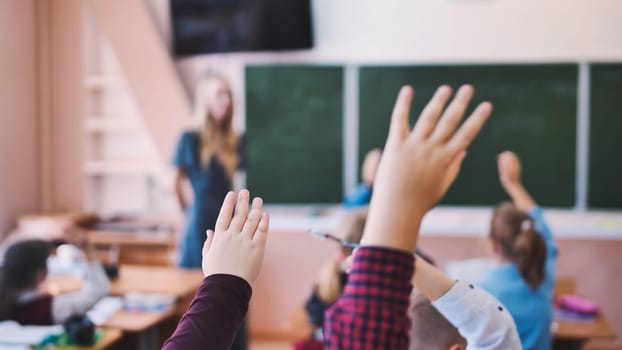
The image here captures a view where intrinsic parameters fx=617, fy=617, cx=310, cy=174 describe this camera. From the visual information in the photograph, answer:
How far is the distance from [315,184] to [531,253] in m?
2.38

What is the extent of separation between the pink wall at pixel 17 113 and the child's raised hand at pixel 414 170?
4420mm

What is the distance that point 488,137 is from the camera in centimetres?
411

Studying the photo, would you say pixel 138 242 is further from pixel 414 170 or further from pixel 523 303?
pixel 414 170

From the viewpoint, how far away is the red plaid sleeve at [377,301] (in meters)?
0.51

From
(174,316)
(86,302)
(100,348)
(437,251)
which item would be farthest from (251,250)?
(437,251)

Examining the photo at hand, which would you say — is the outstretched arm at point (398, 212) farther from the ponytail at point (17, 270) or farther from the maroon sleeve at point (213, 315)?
the ponytail at point (17, 270)

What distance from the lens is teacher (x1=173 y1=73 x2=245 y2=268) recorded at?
11.0ft

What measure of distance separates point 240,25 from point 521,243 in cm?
282

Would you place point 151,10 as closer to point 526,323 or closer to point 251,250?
point 526,323

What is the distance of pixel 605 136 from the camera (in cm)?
399

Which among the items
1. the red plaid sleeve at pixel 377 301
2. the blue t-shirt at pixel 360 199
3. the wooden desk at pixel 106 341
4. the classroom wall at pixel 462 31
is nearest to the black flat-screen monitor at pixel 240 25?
the classroom wall at pixel 462 31

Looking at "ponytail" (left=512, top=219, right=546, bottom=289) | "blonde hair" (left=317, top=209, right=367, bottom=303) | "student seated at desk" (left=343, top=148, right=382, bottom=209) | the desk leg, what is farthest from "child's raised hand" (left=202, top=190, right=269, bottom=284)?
"student seated at desk" (left=343, top=148, right=382, bottom=209)

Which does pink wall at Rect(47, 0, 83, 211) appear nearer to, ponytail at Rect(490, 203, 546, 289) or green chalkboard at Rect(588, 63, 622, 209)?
ponytail at Rect(490, 203, 546, 289)

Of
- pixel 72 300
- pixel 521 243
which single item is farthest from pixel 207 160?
pixel 521 243
